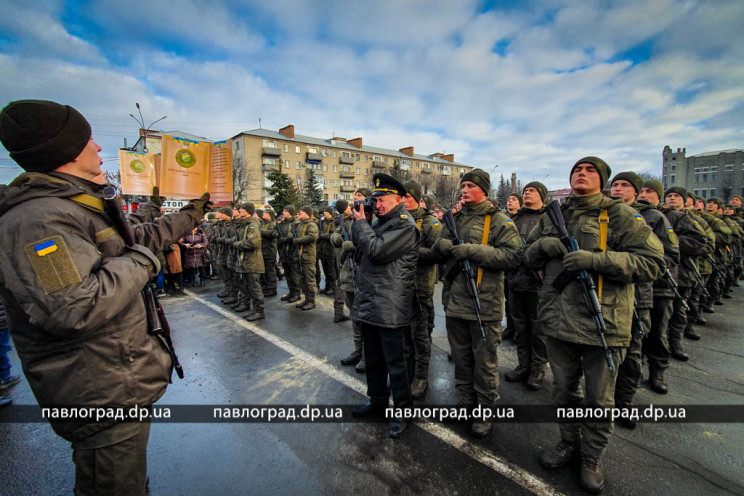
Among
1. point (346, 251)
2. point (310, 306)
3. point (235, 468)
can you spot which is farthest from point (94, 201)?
point (310, 306)

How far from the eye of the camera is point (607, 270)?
2375mm

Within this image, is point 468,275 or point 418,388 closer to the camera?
point 468,275

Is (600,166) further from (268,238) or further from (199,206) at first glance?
(268,238)

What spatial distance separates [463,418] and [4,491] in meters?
3.82

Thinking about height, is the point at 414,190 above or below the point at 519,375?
above

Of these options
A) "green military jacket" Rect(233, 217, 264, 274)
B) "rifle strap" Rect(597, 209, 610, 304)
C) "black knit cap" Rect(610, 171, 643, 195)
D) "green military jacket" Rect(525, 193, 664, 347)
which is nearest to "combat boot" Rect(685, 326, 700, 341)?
"black knit cap" Rect(610, 171, 643, 195)

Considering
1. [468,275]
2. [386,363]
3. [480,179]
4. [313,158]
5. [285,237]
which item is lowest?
[386,363]

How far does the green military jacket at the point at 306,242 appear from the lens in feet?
23.9

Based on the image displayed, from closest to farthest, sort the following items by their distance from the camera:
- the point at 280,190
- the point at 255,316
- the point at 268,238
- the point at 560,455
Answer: the point at 560,455 < the point at 255,316 < the point at 268,238 < the point at 280,190

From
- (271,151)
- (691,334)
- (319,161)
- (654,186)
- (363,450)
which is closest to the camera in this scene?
(363,450)

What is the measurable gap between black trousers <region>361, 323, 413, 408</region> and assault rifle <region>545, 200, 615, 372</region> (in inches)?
60.8

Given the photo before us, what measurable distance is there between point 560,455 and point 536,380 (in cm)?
134

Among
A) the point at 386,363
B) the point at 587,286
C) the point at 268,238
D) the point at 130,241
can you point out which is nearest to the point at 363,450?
the point at 386,363

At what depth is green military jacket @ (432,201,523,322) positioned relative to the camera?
304 centimetres
